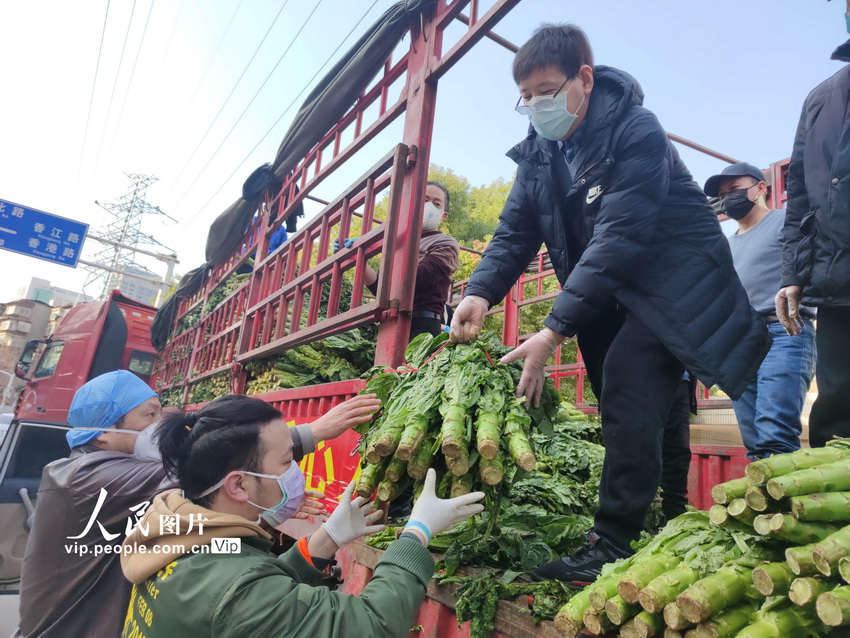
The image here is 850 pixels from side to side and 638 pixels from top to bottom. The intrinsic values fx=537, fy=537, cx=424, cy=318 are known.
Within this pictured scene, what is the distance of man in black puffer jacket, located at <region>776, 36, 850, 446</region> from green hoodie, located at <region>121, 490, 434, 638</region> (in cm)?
148

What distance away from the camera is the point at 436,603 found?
2.00 m

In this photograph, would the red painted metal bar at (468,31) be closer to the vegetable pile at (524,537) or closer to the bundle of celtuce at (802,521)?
the vegetable pile at (524,537)

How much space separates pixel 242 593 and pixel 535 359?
118 cm

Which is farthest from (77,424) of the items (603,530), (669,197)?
(669,197)

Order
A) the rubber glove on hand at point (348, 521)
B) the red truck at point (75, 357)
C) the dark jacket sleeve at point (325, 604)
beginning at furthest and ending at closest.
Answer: the red truck at point (75, 357), the rubber glove on hand at point (348, 521), the dark jacket sleeve at point (325, 604)

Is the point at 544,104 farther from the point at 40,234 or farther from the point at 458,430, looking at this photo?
the point at 40,234

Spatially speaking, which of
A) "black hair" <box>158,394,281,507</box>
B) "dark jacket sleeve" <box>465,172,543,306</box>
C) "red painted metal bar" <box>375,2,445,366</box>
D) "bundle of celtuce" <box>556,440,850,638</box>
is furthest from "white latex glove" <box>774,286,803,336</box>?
"black hair" <box>158,394,281,507</box>

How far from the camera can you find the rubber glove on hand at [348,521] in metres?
2.17

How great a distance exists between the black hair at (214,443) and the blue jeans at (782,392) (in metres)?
2.24

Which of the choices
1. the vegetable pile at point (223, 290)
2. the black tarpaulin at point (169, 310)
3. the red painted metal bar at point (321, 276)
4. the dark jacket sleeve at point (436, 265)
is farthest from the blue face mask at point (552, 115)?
the black tarpaulin at point (169, 310)

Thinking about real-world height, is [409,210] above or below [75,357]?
below

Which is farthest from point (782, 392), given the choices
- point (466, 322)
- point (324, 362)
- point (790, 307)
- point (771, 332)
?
point (324, 362)

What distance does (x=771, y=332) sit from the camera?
2.88 meters

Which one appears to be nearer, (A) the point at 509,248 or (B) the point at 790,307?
(B) the point at 790,307
